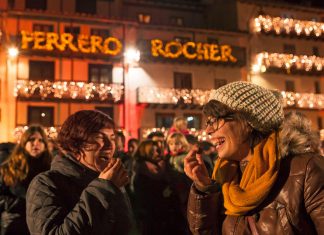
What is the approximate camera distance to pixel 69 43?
21.1 metres

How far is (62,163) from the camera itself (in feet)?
7.72

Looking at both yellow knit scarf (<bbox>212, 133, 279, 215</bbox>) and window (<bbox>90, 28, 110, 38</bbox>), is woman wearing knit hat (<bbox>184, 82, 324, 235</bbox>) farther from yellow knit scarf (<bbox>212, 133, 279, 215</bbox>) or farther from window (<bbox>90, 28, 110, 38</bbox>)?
Answer: window (<bbox>90, 28, 110, 38</bbox>)

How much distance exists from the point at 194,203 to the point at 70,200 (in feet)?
2.50

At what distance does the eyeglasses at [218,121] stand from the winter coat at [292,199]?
0.31 metres

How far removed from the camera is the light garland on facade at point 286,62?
25750 millimetres

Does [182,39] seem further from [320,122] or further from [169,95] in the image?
[320,122]

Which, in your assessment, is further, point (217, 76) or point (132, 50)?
point (217, 76)

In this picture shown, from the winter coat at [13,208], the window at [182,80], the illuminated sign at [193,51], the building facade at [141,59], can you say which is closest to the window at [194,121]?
the building facade at [141,59]

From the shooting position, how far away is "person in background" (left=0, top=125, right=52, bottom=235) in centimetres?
425

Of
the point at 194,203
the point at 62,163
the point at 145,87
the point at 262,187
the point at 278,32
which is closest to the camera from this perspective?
the point at 262,187

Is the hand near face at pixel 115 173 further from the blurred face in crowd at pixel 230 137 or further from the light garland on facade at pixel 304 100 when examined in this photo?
the light garland on facade at pixel 304 100

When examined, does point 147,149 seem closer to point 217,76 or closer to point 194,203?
point 194,203

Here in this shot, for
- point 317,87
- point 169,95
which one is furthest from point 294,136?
point 317,87

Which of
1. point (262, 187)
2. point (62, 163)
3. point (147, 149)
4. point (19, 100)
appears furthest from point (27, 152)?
point (19, 100)
